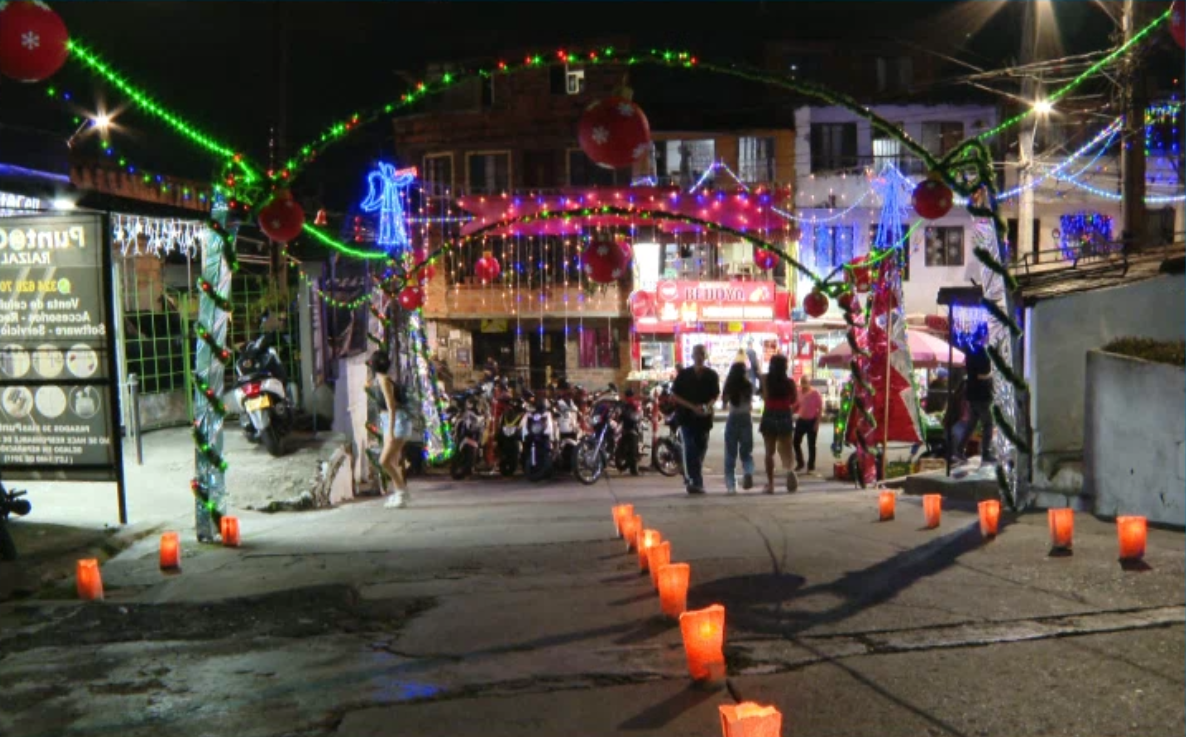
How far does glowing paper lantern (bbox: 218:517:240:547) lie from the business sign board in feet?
3.41

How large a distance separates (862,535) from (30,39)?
7.54m

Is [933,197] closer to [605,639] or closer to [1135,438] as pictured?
[1135,438]

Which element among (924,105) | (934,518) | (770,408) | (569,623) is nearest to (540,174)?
(924,105)

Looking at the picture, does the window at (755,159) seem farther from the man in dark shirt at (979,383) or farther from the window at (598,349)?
the man in dark shirt at (979,383)

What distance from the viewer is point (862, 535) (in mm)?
8734

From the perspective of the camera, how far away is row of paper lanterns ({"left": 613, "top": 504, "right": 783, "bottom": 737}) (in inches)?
144

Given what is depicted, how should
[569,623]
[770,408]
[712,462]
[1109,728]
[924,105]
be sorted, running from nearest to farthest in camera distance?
[1109,728]
[569,623]
[770,408]
[712,462]
[924,105]

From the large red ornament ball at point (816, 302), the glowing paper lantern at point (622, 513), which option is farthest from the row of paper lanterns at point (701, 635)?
the large red ornament ball at point (816, 302)

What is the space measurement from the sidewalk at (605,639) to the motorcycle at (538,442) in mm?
7977

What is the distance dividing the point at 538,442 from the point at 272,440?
495 cm

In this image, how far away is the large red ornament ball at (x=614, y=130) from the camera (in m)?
7.68

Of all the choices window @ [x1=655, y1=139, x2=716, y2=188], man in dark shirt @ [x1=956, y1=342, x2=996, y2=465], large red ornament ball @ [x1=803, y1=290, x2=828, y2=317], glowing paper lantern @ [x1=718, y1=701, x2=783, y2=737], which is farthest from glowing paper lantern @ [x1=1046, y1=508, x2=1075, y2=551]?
window @ [x1=655, y1=139, x2=716, y2=188]

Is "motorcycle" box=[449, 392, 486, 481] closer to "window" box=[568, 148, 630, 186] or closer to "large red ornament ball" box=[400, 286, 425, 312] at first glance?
"large red ornament ball" box=[400, 286, 425, 312]

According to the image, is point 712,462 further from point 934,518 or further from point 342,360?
point 934,518
